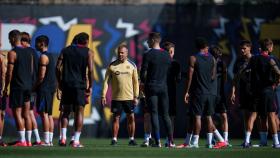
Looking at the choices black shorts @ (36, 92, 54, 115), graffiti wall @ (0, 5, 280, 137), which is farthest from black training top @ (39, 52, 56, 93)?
graffiti wall @ (0, 5, 280, 137)

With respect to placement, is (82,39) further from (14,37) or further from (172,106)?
(172,106)

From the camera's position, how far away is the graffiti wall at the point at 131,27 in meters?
26.9

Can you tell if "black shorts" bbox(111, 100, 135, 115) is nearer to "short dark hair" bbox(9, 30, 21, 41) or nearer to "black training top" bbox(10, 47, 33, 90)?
"black training top" bbox(10, 47, 33, 90)

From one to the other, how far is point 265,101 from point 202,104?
4.46 feet

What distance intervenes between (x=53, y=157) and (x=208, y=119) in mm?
3774

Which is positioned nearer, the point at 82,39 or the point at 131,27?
the point at 82,39

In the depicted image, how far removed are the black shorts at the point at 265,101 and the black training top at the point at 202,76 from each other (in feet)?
3.33

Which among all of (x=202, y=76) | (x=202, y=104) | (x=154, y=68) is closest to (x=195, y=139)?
(x=202, y=104)

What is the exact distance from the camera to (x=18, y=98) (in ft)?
62.8

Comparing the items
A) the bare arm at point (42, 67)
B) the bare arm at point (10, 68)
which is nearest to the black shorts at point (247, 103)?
the bare arm at point (42, 67)

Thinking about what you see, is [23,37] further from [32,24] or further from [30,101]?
[32,24]

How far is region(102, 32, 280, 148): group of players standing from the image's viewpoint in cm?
1909

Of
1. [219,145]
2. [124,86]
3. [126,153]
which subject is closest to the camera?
[126,153]

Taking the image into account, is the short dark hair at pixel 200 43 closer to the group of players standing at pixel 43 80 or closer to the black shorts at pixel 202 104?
the black shorts at pixel 202 104
